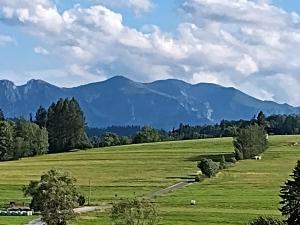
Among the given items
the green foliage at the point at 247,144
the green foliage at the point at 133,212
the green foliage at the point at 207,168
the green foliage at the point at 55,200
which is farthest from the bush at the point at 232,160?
the green foliage at the point at 133,212

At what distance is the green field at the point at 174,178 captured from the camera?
84.2 metres

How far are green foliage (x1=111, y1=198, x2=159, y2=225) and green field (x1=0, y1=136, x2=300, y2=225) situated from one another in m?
11.7

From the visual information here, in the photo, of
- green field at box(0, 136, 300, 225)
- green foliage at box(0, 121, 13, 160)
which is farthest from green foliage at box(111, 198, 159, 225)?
green foliage at box(0, 121, 13, 160)

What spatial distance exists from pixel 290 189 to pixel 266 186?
217ft

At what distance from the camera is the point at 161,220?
75188mm

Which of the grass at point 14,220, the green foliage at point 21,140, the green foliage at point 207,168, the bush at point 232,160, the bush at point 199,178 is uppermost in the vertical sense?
the green foliage at point 21,140

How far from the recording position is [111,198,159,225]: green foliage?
61.5 m

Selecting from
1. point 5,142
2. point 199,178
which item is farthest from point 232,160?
point 5,142

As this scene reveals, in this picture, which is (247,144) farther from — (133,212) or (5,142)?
(133,212)

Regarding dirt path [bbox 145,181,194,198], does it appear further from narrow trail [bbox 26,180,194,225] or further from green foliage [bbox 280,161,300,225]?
green foliage [bbox 280,161,300,225]

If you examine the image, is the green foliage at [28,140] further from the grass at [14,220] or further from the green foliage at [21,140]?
the grass at [14,220]

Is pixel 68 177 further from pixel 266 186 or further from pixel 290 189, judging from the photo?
pixel 266 186

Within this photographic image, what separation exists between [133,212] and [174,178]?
232 ft

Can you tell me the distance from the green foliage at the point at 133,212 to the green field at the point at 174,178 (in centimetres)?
1173
